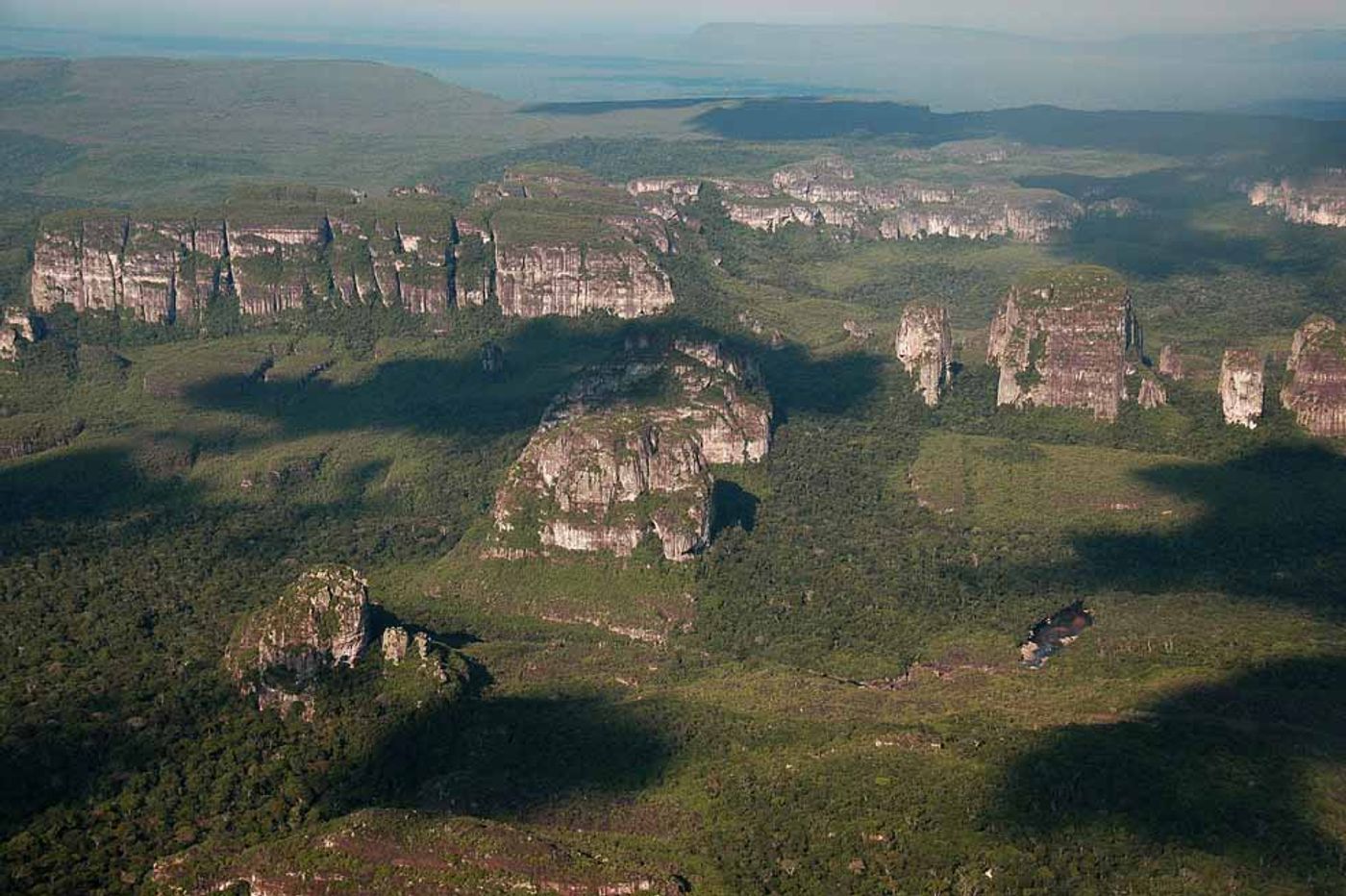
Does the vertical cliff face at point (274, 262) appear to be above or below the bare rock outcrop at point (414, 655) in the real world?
above

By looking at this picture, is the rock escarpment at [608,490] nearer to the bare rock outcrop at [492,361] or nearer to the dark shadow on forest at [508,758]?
the dark shadow on forest at [508,758]

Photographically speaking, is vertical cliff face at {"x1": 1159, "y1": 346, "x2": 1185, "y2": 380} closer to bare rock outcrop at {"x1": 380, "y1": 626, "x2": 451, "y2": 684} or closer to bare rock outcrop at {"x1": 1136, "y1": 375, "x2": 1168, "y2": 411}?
bare rock outcrop at {"x1": 1136, "y1": 375, "x2": 1168, "y2": 411}

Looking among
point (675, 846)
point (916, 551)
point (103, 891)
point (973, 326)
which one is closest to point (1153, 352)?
point (973, 326)

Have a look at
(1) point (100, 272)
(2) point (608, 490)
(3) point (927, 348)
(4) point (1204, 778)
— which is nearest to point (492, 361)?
(3) point (927, 348)

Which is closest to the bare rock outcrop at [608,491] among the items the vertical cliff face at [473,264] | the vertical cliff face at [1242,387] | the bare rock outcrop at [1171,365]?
the vertical cliff face at [1242,387]

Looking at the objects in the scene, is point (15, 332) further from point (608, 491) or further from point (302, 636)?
point (302, 636)

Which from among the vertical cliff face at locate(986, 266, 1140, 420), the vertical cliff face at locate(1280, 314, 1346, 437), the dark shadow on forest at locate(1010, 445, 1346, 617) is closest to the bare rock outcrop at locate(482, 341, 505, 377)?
the vertical cliff face at locate(986, 266, 1140, 420)

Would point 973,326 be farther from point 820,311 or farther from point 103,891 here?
point 103,891
